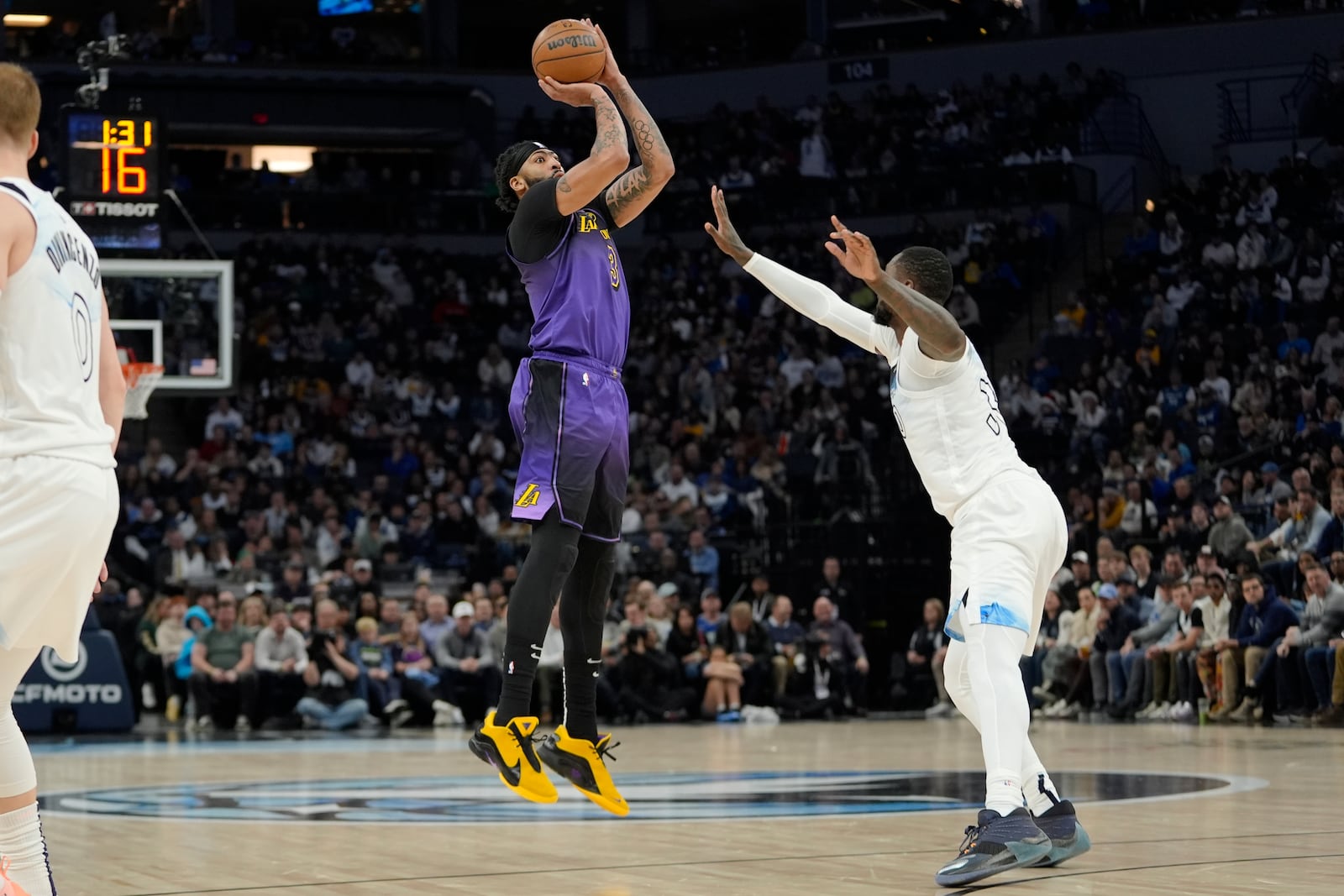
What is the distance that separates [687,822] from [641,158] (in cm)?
287

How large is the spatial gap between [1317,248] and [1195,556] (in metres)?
6.95

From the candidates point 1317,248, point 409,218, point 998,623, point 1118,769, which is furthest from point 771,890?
point 409,218

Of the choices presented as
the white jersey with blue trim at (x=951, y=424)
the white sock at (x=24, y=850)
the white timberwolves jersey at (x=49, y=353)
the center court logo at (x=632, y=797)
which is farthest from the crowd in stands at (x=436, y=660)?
the white timberwolves jersey at (x=49, y=353)

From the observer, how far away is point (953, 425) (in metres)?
6.16

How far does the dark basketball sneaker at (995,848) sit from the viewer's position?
17.6 feet

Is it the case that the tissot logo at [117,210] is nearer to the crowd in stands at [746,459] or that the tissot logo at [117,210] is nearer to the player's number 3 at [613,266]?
the crowd in stands at [746,459]

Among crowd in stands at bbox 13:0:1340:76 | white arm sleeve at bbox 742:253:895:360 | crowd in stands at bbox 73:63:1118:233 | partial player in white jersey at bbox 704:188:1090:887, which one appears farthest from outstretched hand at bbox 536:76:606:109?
crowd in stands at bbox 13:0:1340:76

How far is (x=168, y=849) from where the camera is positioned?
6484 mm

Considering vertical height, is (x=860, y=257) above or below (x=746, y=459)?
above

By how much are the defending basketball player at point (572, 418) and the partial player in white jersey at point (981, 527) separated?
2.98 ft

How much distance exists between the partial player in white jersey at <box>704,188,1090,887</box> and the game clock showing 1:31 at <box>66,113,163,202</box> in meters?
10.9

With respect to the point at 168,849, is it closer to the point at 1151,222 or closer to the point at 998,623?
the point at 998,623

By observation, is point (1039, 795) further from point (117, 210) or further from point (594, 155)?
point (117, 210)

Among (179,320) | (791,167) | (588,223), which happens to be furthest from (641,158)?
(791,167)
